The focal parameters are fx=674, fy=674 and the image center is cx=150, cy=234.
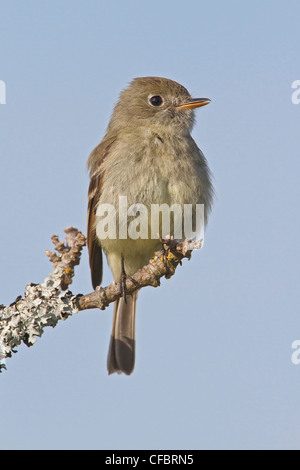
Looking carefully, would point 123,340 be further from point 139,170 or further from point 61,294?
point 61,294

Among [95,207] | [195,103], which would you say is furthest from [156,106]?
[95,207]

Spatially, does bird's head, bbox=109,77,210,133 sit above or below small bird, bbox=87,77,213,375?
above

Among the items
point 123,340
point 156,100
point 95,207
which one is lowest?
point 123,340

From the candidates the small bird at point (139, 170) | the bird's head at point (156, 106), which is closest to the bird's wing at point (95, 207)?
the small bird at point (139, 170)

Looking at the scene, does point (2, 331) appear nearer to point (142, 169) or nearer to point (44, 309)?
point (44, 309)

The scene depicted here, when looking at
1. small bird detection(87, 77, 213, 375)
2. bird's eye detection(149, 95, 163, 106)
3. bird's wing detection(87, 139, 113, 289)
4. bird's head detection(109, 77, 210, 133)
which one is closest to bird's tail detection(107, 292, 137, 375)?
small bird detection(87, 77, 213, 375)

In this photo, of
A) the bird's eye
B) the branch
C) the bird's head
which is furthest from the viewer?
the bird's eye

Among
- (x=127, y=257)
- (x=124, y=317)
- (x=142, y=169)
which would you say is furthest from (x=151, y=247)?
(x=124, y=317)

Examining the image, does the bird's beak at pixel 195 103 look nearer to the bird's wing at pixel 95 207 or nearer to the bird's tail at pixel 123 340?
the bird's wing at pixel 95 207

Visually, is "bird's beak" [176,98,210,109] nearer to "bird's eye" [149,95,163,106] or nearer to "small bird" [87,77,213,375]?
"small bird" [87,77,213,375]
